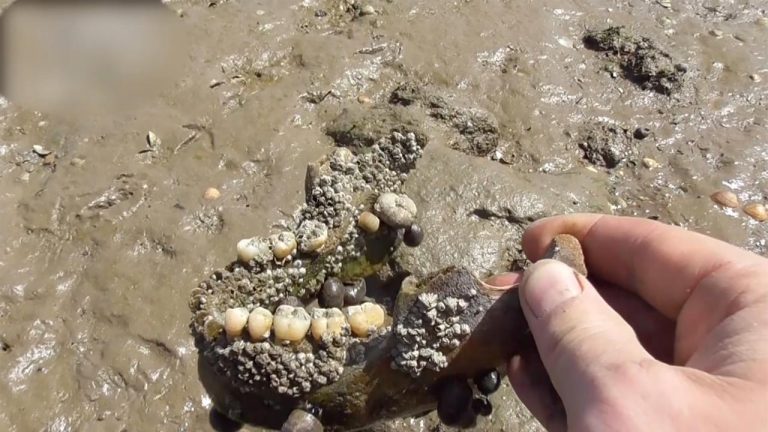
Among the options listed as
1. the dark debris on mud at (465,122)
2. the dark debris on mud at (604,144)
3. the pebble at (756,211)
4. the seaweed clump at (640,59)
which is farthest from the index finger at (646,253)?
the seaweed clump at (640,59)

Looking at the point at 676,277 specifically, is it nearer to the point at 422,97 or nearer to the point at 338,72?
the point at 422,97

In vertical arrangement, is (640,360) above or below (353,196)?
above

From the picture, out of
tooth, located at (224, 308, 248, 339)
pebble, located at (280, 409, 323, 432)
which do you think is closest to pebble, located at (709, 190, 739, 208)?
pebble, located at (280, 409, 323, 432)

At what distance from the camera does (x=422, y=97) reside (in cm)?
453

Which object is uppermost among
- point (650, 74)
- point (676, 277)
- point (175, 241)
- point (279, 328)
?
point (676, 277)

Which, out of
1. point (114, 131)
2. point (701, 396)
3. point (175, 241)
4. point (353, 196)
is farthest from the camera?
point (114, 131)

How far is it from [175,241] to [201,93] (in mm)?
1223

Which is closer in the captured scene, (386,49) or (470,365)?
(470,365)

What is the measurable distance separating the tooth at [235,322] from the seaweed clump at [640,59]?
3626 millimetres

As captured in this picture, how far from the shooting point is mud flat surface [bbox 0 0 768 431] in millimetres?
3479

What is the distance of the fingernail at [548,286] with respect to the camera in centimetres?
226

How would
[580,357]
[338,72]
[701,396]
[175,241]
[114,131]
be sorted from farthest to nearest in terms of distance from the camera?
[338,72]
[114,131]
[175,241]
[580,357]
[701,396]

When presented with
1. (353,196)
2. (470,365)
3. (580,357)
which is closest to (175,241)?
(353,196)

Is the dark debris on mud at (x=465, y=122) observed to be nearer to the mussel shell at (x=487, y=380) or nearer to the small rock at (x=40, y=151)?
the mussel shell at (x=487, y=380)
